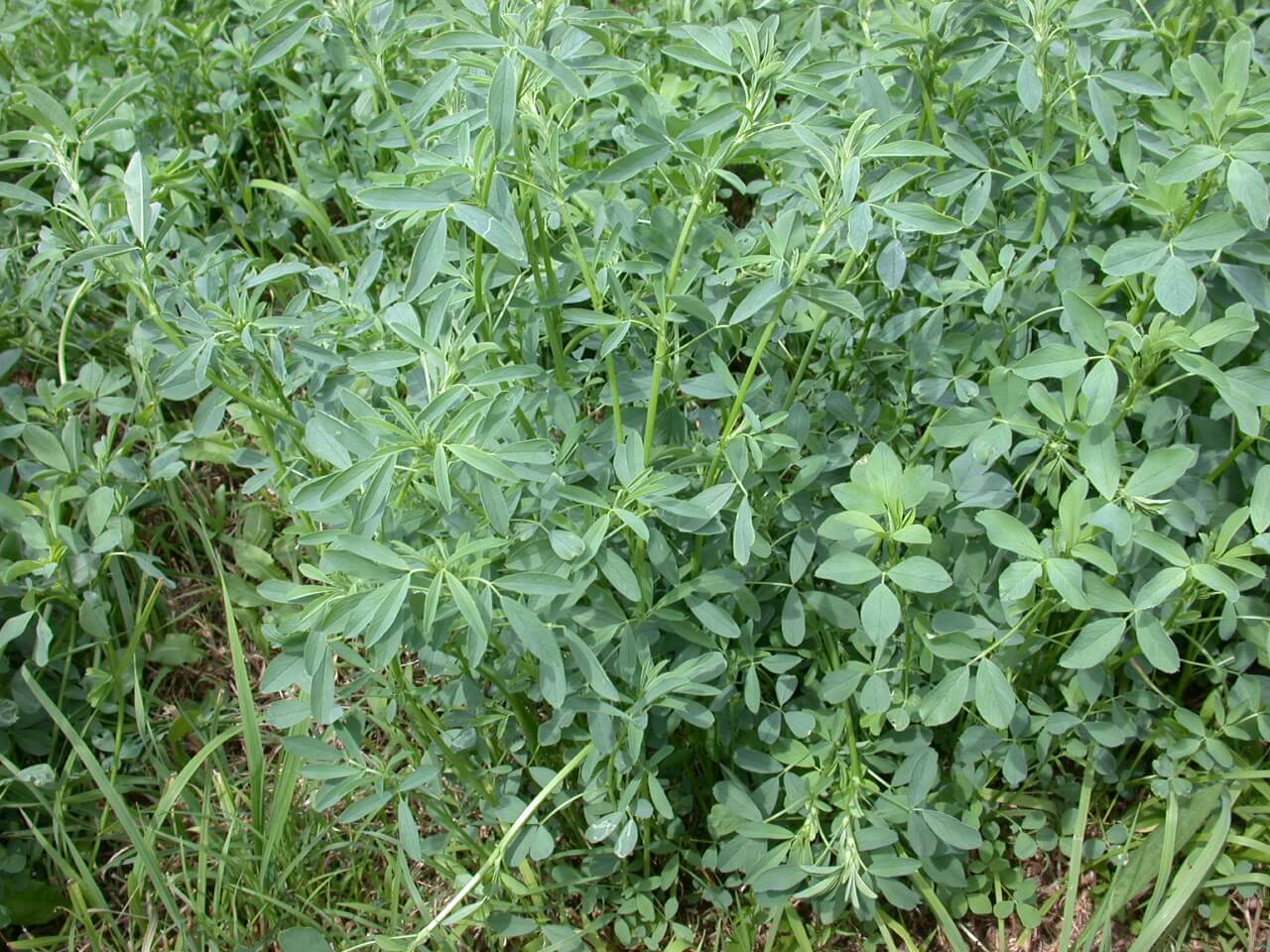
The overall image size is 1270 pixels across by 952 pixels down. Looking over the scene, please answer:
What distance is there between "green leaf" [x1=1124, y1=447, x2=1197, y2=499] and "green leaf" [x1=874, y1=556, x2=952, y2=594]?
32cm

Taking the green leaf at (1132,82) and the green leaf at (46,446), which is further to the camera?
the green leaf at (46,446)

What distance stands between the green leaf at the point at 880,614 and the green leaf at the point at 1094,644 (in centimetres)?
30

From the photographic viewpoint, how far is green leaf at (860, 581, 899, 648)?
1.73 m

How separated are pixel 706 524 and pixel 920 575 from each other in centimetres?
34

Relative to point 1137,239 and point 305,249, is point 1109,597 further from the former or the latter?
point 305,249

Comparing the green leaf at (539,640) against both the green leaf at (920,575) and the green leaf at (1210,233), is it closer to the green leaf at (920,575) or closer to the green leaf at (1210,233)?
the green leaf at (920,575)

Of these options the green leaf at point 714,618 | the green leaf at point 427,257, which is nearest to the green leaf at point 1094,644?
the green leaf at point 714,618

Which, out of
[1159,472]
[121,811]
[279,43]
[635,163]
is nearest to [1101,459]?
[1159,472]

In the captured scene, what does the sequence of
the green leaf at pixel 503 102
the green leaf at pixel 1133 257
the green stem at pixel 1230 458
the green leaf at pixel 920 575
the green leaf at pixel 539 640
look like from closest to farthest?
the green leaf at pixel 503 102, the green leaf at pixel 539 640, the green leaf at pixel 920 575, the green leaf at pixel 1133 257, the green stem at pixel 1230 458

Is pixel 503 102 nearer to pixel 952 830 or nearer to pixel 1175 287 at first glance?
pixel 1175 287

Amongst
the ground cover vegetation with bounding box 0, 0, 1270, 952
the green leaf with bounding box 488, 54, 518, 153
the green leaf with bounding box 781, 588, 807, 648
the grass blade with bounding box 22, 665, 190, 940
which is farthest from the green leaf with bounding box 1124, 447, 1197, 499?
the grass blade with bounding box 22, 665, 190, 940

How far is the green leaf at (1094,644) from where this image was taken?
180cm

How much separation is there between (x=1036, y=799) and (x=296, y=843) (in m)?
1.42

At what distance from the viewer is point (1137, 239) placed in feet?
6.10
